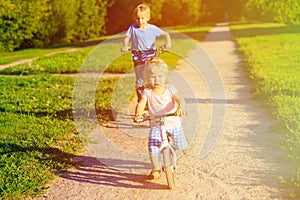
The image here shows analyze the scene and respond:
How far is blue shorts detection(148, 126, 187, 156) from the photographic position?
480 centimetres

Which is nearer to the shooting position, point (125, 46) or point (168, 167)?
point (168, 167)

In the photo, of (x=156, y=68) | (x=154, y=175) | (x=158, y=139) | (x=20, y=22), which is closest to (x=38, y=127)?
(x=154, y=175)

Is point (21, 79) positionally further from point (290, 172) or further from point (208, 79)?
point (290, 172)

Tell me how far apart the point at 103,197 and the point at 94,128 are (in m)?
2.73

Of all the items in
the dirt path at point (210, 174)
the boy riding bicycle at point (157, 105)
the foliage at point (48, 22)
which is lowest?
the foliage at point (48, 22)

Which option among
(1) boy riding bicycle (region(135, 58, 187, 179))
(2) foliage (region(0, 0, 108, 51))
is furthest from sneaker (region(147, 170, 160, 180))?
(2) foliage (region(0, 0, 108, 51))

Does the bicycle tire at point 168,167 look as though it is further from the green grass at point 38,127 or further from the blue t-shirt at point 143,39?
the blue t-shirt at point 143,39

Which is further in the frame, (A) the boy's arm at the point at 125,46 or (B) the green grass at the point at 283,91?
(A) the boy's arm at the point at 125,46

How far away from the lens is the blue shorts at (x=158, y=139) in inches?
189

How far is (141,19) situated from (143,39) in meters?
0.30

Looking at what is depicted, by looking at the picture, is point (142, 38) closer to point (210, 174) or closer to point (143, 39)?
point (143, 39)

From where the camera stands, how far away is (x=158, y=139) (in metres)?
4.81

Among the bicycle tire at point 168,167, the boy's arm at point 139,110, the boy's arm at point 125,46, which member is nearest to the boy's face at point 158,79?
the boy's arm at point 139,110

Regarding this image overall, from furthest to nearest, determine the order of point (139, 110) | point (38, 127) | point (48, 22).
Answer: point (48, 22)
point (38, 127)
point (139, 110)
